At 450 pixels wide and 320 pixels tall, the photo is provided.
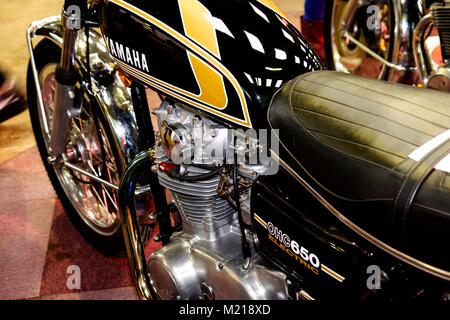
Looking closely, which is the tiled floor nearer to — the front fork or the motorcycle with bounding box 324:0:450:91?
the front fork

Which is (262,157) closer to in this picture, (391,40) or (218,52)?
(218,52)

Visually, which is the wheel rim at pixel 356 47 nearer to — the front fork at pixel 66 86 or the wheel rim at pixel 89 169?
the wheel rim at pixel 89 169

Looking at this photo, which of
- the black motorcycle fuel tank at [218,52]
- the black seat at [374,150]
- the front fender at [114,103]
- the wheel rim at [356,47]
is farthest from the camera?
the wheel rim at [356,47]

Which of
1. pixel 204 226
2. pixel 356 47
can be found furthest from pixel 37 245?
pixel 356 47

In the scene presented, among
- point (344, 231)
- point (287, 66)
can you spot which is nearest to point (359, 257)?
point (344, 231)

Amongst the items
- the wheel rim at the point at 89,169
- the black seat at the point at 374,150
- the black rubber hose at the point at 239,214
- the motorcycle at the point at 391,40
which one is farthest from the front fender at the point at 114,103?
the motorcycle at the point at 391,40

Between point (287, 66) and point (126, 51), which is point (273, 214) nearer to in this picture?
point (287, 66)

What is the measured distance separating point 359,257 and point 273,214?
0.20m

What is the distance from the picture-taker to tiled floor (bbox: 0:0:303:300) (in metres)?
1.80

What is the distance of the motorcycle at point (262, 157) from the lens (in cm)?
79

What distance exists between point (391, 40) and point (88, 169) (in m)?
1.50

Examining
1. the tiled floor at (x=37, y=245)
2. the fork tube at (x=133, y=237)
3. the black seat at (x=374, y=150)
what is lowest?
the tiled floor at (x=37, y=245)

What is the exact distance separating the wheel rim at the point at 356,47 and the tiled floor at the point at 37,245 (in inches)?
68.4

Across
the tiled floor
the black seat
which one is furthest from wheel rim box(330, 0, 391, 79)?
the black seat
